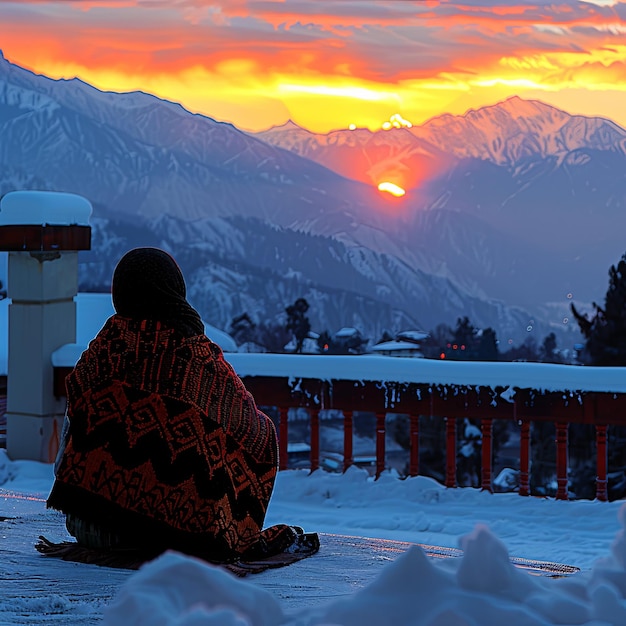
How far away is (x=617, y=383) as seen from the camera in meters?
5.35

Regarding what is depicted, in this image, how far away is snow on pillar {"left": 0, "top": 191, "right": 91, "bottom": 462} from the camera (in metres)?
6.22

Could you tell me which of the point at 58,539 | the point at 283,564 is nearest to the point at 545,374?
the point at 283,564

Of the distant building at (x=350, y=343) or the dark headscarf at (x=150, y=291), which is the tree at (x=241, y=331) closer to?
the distant building at (x=350, y=343)

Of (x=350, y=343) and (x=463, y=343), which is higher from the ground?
(x=463, y=343)

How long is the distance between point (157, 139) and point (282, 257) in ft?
97.5

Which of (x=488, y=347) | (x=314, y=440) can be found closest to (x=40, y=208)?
(x=314, y=440)

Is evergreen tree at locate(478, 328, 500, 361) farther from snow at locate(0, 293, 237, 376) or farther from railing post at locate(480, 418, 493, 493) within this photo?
railing post at locate(480, 418, 493, 493)

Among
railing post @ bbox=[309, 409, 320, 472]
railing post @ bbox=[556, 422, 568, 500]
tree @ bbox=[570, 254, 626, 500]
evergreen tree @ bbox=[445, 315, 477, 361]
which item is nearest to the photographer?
railing post @ bbox=[556, 422, 568, 500]

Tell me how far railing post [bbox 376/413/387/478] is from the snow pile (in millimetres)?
3857

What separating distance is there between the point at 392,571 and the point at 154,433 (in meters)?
1.62

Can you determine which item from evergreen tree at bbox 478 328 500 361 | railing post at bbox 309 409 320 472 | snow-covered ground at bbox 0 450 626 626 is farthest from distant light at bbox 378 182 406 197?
snow-covered ground at bbox 0 450 626 626

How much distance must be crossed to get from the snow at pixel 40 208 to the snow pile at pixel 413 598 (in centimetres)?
467

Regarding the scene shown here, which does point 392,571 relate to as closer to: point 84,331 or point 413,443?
point 413,443

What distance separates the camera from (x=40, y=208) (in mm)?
6219
